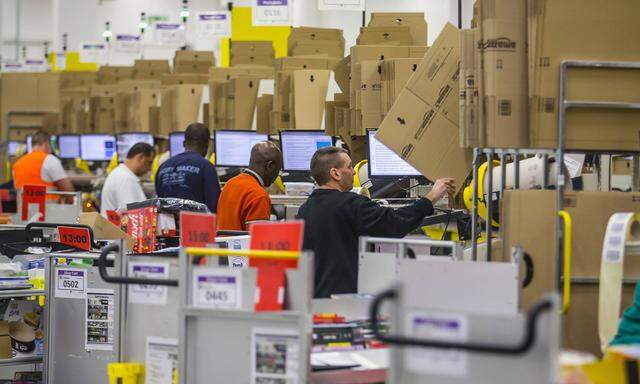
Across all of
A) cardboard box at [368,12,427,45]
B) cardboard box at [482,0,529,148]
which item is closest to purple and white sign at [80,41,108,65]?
cardboard box at [368,12,427,45]

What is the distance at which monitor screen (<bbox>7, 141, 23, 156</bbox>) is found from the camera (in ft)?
53.1

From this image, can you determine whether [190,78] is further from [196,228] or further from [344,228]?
[196,228]

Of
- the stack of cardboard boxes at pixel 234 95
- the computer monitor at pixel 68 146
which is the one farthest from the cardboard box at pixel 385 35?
the computer monitor at pixel 68 146

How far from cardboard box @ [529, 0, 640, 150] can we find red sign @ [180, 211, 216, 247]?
54.3 inches

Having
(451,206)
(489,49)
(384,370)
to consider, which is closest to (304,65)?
(451,206)

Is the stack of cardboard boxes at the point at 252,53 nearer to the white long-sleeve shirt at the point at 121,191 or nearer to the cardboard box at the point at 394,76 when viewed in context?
the white long-sleeve shirt at the point at 121,191

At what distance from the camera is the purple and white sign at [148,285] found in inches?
136

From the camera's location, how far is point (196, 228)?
361cm

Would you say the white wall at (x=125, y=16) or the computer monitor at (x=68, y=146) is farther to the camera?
the computer monitor at (x=68, y=146)

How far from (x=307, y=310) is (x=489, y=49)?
1740mm

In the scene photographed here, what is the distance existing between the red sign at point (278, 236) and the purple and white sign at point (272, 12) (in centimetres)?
861

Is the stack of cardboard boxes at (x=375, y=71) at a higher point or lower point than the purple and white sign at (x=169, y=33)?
lower

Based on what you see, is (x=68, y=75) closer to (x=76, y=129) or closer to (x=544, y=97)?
(x=76, y=129)

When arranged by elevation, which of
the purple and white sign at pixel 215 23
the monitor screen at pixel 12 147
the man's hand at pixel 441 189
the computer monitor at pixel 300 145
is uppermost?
the purple and white sign at pixel 215 23
